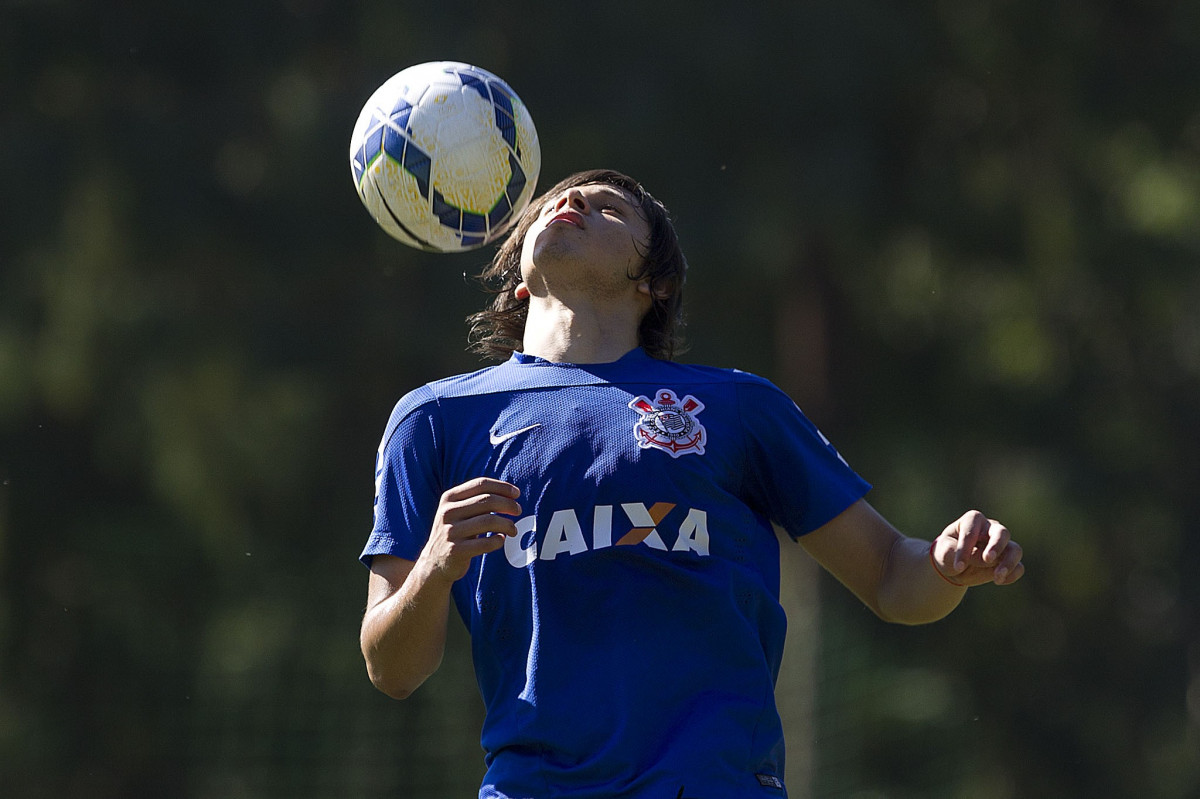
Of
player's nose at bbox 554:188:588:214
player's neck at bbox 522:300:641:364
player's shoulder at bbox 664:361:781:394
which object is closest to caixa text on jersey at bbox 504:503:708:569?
player's shoulder at bbox 664:361:781:394

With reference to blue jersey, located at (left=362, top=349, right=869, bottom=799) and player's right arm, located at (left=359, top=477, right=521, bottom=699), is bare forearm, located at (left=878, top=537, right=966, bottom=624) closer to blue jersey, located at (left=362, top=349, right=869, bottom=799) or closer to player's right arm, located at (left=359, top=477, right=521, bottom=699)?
blue jersey, located at (left=362, top=349, right=869, bottom=799)

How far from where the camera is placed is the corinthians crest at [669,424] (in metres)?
3.78

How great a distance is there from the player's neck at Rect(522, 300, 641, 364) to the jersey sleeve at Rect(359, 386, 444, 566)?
0.37 meters

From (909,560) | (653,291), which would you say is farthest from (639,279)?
(909,560)

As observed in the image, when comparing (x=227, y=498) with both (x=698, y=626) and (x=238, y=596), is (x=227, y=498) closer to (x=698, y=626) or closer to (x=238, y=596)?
(x=238, y=596)

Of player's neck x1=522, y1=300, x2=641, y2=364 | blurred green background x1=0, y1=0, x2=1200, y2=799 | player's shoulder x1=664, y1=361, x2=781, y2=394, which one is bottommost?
blurred green background x1=0, y1=0, x2=1200, y2=799

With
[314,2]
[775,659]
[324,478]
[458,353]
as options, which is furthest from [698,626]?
[314,2]

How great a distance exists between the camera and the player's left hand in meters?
3.44

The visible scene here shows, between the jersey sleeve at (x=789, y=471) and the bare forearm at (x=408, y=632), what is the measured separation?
2.87 ft

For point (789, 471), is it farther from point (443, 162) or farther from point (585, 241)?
point (443, 162)

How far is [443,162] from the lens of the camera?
4.61m

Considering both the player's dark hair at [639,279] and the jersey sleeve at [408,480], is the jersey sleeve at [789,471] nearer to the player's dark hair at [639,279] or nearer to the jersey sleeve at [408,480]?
the player's dark hair at [639,279]

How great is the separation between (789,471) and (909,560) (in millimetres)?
361

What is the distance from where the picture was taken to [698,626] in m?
3.61
